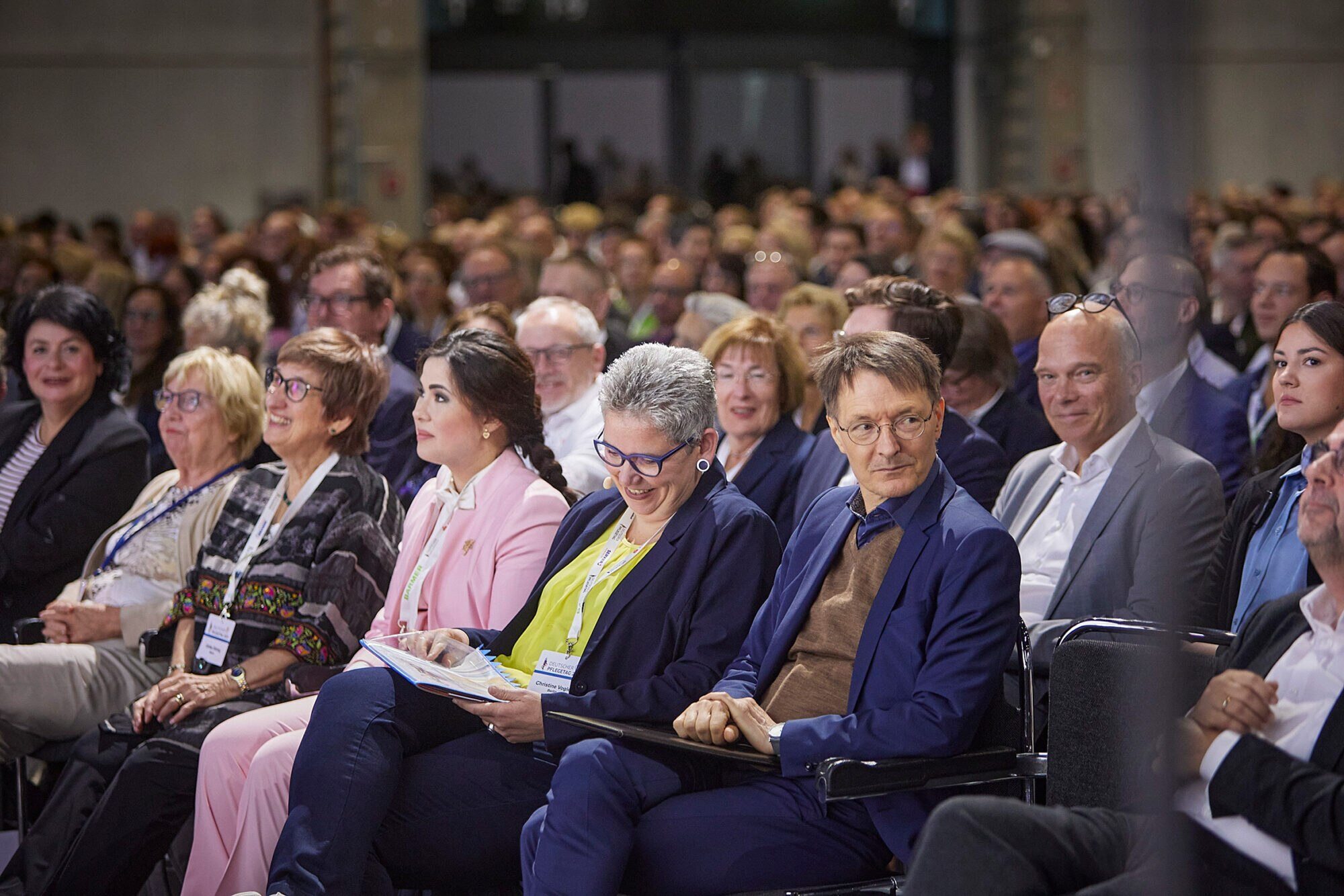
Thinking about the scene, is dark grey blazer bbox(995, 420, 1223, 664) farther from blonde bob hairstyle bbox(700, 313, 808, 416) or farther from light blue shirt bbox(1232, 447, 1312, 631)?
blonde bob hairstyle bbox(700, 313, 808, 416)

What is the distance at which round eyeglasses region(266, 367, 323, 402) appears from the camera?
3.39 meters

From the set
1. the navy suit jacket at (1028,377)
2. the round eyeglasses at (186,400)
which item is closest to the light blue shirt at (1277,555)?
the navy suit jacket at (1028,377)

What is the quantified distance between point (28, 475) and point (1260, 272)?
3.98 m

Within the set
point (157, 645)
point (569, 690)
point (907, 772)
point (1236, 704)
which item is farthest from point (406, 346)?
point (1236, 704)

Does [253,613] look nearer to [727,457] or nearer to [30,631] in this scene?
[30,631]

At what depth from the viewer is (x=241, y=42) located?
51.1 ft

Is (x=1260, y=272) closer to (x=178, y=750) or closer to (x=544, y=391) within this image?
(x=544, y=391)

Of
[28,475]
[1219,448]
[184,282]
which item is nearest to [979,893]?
[1219,448]

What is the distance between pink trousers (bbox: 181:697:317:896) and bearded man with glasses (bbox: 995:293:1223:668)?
4.94 ft

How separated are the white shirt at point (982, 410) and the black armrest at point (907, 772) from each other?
1.63m

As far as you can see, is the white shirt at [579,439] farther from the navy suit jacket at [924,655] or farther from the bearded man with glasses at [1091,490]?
the navy suit jacket at [924,655]

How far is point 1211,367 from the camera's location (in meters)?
4.75

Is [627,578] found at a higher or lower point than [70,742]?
higher

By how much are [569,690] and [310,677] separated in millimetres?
735
